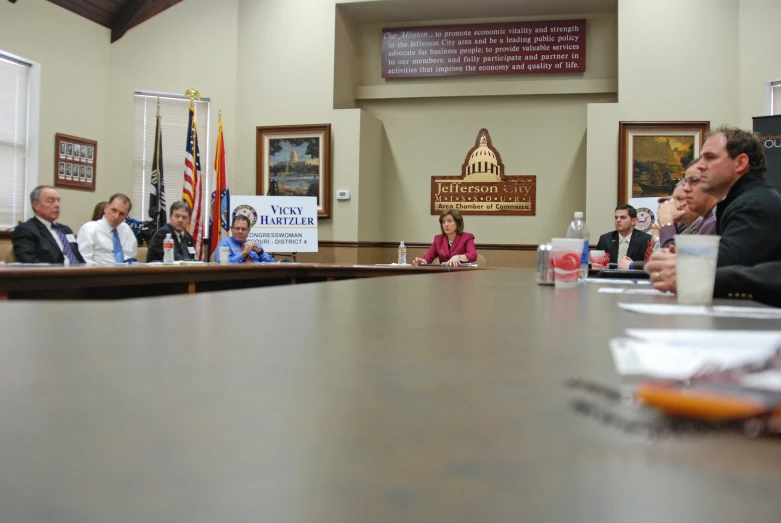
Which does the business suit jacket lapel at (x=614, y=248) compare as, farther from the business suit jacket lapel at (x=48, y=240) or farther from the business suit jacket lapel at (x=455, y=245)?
the business suit jacket lapel at (x=48, y=240)

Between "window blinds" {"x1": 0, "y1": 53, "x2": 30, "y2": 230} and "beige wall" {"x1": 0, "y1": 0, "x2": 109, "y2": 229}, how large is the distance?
0.13 m

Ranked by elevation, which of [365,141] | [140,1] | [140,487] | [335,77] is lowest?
[140,487]

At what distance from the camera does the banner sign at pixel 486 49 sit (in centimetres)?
655

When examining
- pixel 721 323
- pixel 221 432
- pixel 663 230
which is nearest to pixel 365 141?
pixel 663 230

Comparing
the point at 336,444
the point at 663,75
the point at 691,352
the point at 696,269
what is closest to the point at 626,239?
the point at 663,75

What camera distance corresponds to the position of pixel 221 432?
281 mm

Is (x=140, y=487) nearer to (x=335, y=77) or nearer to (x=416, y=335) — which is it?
(x=416, y=335)

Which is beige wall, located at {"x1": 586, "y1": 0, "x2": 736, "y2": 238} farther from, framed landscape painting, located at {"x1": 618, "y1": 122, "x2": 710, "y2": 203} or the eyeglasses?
the eyeglasses

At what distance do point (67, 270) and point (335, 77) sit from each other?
13.9 ft

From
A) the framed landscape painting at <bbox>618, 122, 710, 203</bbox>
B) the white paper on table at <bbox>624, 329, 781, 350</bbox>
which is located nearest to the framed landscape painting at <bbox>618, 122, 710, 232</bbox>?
the framed landscape painting at <bbox>618, 122, 710, 203</bbox>

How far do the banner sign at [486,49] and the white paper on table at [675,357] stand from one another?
6475 mm

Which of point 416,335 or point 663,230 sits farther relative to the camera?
point 663,230

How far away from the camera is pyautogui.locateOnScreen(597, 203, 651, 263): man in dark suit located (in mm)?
5184

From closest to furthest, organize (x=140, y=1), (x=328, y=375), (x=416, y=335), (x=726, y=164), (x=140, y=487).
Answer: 1. (x=140, y=487)
2. (x=328, y=375)
3. (x=416, y=335)
4. (x=726, y=164)
5. (x=140, y=1)
